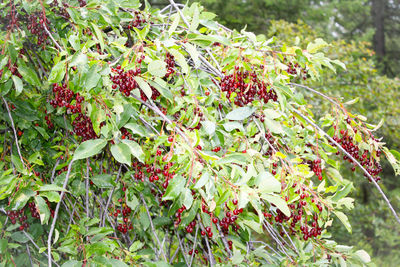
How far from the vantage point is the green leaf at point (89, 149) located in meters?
1.46

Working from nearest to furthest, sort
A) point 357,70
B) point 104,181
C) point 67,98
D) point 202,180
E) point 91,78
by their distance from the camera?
1. point 202,180
2. point 91,78
3. point 67,98
4. point 104,181
5. point 357,70

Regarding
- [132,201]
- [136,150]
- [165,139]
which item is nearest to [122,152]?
[136,150]

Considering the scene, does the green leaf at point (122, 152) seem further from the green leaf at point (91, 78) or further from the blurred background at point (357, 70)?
the blurred background at point (357, 70)

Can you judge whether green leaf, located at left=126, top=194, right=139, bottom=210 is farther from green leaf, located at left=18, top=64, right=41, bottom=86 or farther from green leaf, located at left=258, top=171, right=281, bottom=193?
green leaf, located at left=258, top=171, right=281, bottom=193

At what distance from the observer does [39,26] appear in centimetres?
178

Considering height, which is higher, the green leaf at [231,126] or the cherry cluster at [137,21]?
the cherry cluster at [137,21]

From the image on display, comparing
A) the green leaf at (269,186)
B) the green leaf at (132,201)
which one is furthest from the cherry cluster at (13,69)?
the green leaf at (269,186)

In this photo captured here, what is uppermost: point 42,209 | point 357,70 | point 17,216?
point 42,209

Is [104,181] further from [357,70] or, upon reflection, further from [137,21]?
[357,70]

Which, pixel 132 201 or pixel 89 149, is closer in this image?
pixel 89 149

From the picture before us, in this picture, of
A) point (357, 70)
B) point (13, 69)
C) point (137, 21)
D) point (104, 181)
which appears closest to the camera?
point (13, 69)

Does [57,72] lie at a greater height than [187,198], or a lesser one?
greater

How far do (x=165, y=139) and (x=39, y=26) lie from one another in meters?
0.82

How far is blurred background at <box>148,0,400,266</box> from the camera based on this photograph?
6.08m
